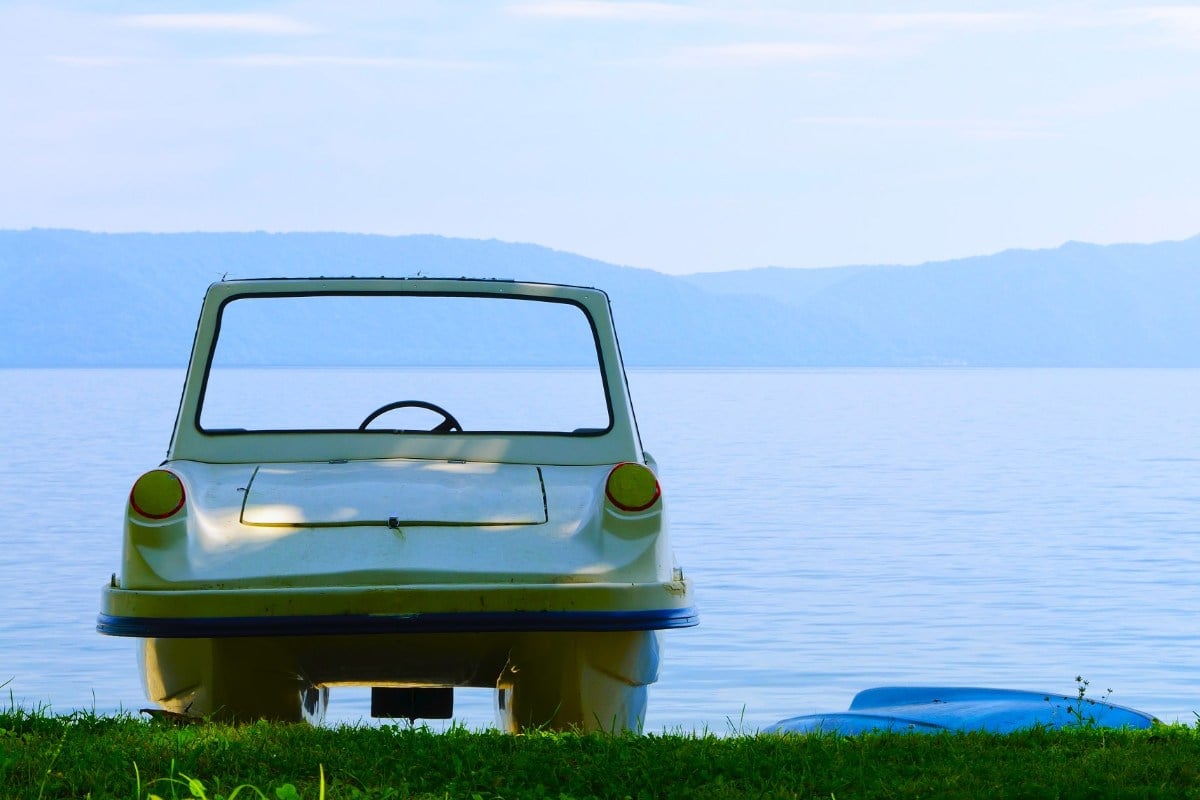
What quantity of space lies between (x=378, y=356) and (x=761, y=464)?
142917mm

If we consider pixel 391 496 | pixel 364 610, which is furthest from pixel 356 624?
pixel 391 496

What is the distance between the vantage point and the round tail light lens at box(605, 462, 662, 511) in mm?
5352

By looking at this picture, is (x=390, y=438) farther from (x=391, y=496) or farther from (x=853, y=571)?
(x=853, y=571)

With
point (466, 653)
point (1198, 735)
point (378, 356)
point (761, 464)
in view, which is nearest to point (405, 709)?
point (466, 653)

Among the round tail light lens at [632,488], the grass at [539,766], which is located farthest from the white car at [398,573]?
the grass at [539,766]

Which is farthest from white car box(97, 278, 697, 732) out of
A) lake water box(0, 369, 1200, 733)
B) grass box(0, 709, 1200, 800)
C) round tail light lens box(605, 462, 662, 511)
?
lake water box(0, 369, 1200, 733)

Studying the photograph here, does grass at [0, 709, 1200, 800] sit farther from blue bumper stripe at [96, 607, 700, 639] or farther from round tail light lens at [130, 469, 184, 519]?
round tail light lens at [130, 469, 184, 519]

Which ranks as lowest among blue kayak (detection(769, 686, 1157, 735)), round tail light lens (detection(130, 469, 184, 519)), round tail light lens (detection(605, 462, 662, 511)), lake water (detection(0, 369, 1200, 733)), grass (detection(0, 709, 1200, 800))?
lake water (detection(0, 369, 1200, 733))

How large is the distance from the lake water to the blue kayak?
2.89 feet

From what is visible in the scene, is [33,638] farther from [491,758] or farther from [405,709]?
[491,758]

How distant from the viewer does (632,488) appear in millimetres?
5371

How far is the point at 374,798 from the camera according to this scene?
4.18 m

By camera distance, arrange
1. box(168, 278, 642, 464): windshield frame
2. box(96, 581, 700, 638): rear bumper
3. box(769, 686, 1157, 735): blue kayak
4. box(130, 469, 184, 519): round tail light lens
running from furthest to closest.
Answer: box(769, 686, 1157, 735): blue kayak, box(168, 278, 642, 464): windshield frame, box(130, 469, 184, 519): round tail light lens, box(96, 581, 700, 638): rear bumper

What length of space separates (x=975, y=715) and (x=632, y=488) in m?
2.11
